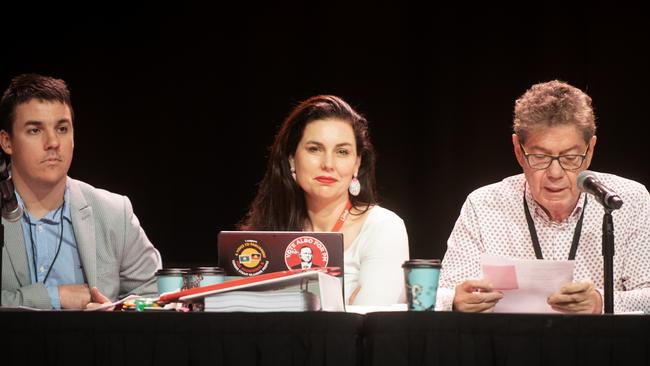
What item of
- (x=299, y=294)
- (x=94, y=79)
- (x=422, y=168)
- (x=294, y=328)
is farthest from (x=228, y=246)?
(x=94, y=79)

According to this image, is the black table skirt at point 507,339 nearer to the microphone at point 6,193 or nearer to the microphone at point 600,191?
the microphone at point 600,191

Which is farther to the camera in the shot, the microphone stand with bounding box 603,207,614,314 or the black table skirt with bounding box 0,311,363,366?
the microphone stand with bounding box 603,207,614,314

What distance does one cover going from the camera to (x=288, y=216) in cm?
332

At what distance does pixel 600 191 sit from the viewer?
229 centimetres

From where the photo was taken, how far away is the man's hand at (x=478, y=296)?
8.05 ft

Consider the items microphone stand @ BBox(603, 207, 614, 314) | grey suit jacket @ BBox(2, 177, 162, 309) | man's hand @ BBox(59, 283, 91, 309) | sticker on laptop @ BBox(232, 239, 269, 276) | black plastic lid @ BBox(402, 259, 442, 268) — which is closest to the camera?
black plastic lid @ BBox(402, 259, 442, 268)

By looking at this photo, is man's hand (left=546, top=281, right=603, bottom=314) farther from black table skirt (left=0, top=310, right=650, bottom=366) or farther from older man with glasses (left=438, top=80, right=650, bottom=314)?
black table skirt (left=0, top=310, right=650, bottom=366)

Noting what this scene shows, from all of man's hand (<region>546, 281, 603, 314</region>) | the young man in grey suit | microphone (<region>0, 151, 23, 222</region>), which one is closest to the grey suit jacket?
the young man in grey suit

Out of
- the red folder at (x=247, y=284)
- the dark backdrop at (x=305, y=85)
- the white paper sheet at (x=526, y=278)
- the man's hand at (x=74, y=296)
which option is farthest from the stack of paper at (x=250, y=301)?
the dark backdrop at (x=305, y=85)

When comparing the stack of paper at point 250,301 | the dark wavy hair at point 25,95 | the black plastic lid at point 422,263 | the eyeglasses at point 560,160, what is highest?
the dark wavy hair at point 25,95

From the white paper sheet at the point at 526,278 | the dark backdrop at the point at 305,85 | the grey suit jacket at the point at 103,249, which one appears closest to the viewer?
the white paper sheet at the point at 526,278

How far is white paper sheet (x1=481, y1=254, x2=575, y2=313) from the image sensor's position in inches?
93.8

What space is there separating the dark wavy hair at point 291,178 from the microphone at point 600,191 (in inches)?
41.9

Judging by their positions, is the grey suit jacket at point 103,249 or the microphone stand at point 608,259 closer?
the microphone stand at point 608,259
